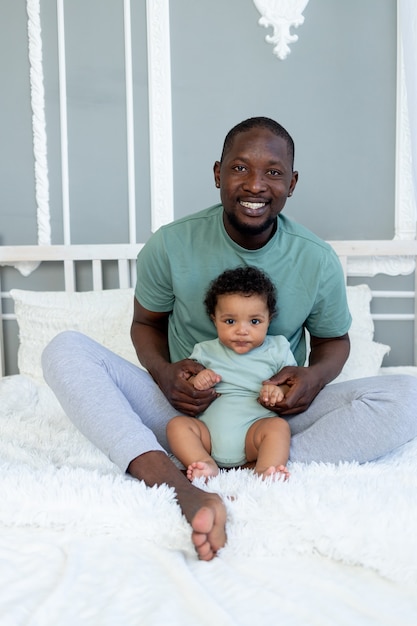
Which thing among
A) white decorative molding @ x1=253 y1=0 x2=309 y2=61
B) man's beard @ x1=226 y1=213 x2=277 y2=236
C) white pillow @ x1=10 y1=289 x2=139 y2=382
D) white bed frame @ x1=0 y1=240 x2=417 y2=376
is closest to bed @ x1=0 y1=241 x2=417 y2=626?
man's beard @ x1=226 y1=213 x2=277 y2=236

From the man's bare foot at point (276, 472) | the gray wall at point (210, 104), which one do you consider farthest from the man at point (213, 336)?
the gray wall at point (210, 104)

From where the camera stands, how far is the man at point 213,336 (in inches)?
40.5

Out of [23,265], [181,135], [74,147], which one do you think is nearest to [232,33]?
[181,135]

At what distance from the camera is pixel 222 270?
128 centimetres

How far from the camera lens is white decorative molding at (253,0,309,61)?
76.3 inches

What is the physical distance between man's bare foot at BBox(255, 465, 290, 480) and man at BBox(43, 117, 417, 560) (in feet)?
0.36

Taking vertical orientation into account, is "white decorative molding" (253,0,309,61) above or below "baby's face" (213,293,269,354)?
above

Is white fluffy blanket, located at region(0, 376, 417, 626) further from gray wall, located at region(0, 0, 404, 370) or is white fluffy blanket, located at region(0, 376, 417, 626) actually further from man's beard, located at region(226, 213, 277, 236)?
gray wall, located at region(0, 0, 404, 370)

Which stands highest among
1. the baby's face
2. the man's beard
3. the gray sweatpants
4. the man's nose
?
the man's nose

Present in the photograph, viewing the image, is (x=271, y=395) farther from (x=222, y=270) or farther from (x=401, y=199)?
(x=401, y=199)

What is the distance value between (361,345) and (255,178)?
0.76 m

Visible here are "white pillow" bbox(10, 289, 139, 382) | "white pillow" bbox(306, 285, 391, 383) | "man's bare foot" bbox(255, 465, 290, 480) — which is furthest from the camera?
"white pillow" bbox(10, 289, 139, 382)

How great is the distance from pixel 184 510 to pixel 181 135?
1487mm

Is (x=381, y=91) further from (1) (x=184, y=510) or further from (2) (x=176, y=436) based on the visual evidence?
(1) (x=184, y=510)
